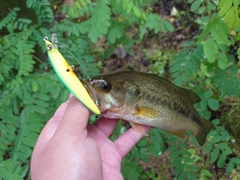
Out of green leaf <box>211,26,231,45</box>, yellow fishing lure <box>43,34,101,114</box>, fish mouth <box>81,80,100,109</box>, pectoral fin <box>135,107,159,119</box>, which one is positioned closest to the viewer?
yellow fishing lure <box>43,34,101,114</box>

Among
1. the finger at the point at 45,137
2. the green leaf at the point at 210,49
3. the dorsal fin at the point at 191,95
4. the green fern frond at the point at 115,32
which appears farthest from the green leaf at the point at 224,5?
the green fern frond at the point at 115,32

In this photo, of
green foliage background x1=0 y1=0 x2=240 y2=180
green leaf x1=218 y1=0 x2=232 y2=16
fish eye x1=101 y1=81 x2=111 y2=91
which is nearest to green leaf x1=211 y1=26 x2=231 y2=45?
green foliage background x1=0 y1=0 x2=240 y2=180

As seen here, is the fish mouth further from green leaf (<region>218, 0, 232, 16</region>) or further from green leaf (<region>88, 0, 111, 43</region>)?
green leaf (<region>88, 0, 111, 43</region>)

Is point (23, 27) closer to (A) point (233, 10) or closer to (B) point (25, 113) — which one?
(B) point (25, 113)

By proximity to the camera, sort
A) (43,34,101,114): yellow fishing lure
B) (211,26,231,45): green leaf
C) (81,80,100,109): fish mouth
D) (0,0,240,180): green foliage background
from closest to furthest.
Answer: (43,34,101,114): yellow fishing lure
(81,80,100,109): fish mouth
(211,26,231,45): green leaf
(0,0,240,180): green foliage background

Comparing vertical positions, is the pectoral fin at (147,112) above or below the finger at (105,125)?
above

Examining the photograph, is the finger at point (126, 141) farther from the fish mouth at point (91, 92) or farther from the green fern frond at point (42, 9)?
the green fern frond at point (42, 9)

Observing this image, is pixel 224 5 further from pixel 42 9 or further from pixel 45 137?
pixel 42 9
